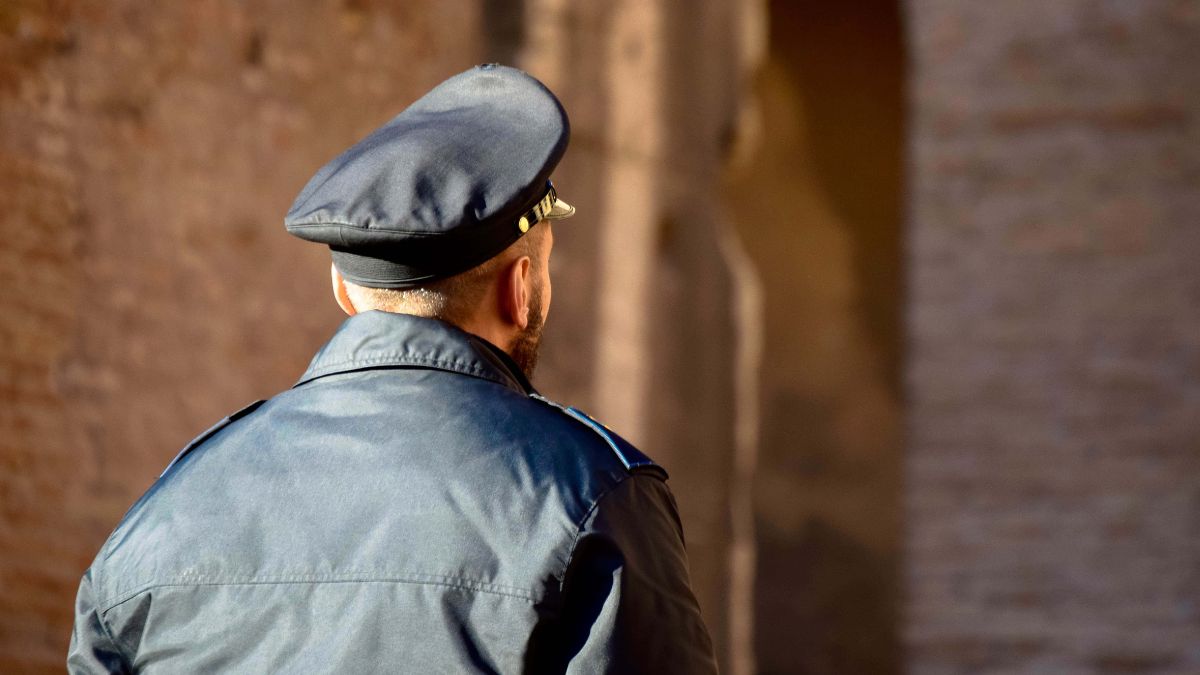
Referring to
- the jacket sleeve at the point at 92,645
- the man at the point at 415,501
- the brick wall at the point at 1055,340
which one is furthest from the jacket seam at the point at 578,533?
the brick wall at the point at 1055,340

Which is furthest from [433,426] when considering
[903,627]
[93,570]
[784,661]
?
[784,661]

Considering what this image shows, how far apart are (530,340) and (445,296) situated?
147 mm

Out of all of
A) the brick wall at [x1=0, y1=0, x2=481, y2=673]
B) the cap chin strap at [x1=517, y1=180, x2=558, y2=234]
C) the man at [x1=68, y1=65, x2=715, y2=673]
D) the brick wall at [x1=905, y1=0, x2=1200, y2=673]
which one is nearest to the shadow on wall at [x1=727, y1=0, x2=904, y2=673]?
the brick wall at [x1=905, y1=0, x2=1200, y2=673]

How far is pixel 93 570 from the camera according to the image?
62.6 inches

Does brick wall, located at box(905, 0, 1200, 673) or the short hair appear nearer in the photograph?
the short hair

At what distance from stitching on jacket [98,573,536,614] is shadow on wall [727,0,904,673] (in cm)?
1004

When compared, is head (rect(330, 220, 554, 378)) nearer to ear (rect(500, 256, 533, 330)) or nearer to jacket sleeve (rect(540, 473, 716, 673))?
ear (rect(500, 256, 533, 330))

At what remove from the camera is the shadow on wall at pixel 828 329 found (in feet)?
37.2

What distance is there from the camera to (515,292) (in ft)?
5.60

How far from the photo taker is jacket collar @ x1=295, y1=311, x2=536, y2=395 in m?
1.60

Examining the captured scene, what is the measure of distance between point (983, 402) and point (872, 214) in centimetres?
515

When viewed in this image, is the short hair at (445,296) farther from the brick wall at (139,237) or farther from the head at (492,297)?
the brick wall at (139,237)

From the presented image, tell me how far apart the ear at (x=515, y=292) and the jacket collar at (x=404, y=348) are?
8 centimetres

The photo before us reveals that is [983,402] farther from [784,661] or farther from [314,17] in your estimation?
[784,661]
